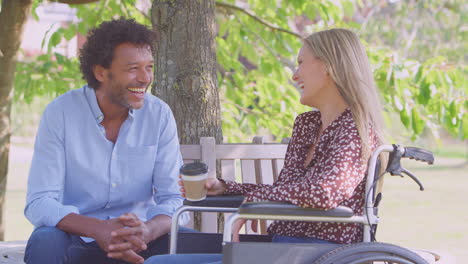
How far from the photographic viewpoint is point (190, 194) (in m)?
2.81

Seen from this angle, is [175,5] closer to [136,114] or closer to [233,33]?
[136,114]

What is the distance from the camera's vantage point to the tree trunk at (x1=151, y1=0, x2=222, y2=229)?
4.30 m

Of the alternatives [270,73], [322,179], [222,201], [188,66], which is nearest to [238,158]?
[188,66]

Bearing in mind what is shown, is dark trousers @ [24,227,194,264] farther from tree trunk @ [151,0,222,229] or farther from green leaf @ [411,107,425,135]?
green leaf @ [411,107,425,135]

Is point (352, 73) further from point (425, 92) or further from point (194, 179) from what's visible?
point (425, 92)

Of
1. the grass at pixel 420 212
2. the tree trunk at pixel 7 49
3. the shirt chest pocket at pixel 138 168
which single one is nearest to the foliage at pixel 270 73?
the tree trunk at pixel 7 49

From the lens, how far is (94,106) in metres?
3.21

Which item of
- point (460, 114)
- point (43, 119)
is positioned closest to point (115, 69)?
point (43, 119)

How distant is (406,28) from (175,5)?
1779 cm

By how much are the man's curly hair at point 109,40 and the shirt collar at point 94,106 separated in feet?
0.09

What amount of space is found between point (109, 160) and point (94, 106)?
0.25 metres

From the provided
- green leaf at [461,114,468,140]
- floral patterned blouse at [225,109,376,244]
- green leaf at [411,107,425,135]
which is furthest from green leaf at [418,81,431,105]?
floral patterned blouse at [225,109,376,244]

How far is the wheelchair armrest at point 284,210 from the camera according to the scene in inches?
92.8

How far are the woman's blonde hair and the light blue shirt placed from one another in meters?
0.88
